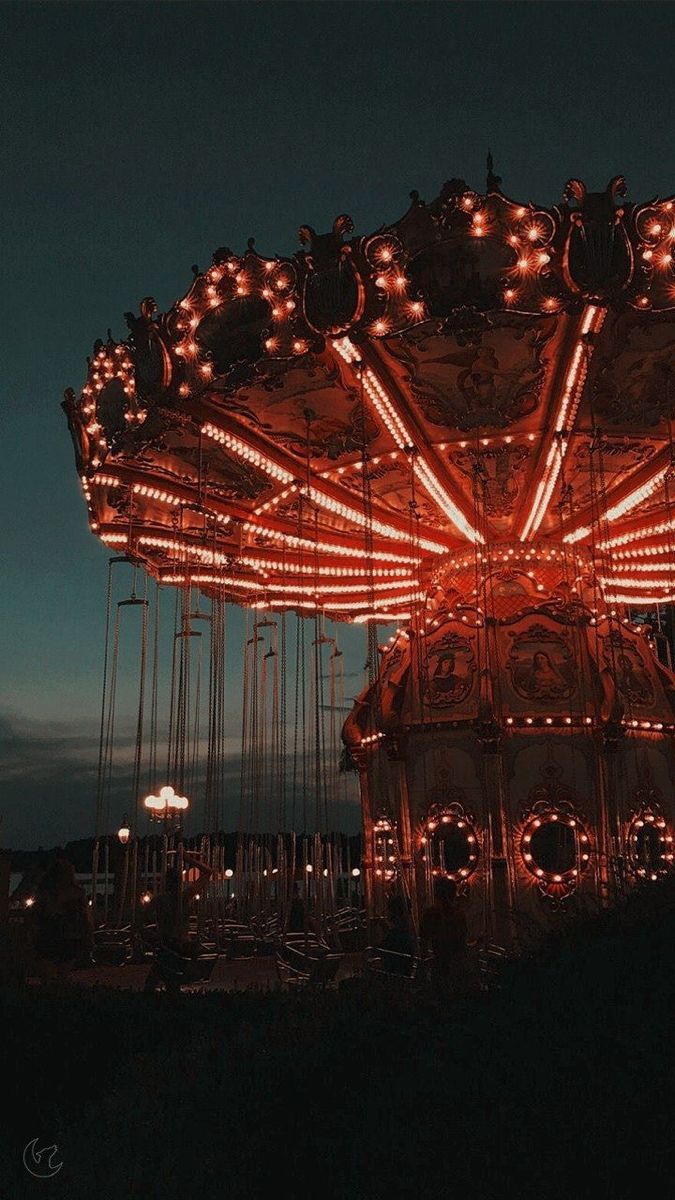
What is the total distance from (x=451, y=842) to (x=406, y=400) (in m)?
5.24

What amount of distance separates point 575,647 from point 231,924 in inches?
250

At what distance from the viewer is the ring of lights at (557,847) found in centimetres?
1225

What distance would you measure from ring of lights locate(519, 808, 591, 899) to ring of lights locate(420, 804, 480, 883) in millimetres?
600

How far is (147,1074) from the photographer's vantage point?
18.2ft

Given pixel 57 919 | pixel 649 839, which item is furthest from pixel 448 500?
pixel 57 919

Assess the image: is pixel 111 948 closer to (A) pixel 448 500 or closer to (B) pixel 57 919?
(B) pixel 57 919

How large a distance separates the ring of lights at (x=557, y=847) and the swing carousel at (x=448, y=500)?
0.08 ft

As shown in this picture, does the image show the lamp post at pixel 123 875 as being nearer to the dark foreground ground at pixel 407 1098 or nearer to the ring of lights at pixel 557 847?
the ring of lights at pixel 557 847

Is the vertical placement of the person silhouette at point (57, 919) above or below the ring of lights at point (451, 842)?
below

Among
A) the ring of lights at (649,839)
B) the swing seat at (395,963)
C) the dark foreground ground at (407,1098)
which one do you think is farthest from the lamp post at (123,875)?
the dark foreground ground at (407,1098)

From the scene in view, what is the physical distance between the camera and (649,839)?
12781mm

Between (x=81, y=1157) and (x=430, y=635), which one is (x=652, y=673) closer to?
(x=430, y=635)

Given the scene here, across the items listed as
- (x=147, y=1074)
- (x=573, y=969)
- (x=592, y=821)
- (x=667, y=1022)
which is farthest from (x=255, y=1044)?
(x=592, y=821)

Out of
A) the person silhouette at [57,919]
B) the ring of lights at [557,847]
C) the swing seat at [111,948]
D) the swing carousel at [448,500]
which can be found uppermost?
the swing carousel at [448,500]
